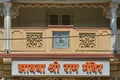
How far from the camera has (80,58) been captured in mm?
27359

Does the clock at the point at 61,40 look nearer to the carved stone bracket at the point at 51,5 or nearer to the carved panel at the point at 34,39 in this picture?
the carved panel at the point at 34,39

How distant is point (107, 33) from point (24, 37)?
14.3 ft

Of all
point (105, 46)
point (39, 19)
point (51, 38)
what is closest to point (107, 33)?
point (105, 46)

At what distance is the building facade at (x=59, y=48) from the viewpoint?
27.3 metres

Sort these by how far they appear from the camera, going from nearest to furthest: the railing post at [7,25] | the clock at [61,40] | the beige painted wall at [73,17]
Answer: the clock at [61,40]
the railing post at [7,25]
the beige painted wall at [73,17]

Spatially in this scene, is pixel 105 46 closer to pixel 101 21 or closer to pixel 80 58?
pixel 80 58

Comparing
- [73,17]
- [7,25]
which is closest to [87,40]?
[73,17]

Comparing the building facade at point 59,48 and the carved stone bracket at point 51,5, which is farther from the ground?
the carved stone bracket at point 51,5

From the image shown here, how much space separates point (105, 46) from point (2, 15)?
19.1 feet

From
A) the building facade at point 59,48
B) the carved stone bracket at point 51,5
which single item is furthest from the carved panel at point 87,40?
the carved stone bracket at point 51,5

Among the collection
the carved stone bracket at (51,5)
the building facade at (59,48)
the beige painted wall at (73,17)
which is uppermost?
the carved stone bracket at (51,5)

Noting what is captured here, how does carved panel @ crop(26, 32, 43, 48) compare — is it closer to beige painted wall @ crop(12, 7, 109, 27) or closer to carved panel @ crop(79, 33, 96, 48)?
carved panel @ crop(79, 33, 96, 48)

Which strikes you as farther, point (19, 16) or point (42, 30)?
Result: point (19, 16)

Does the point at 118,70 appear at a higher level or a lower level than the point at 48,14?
lower
